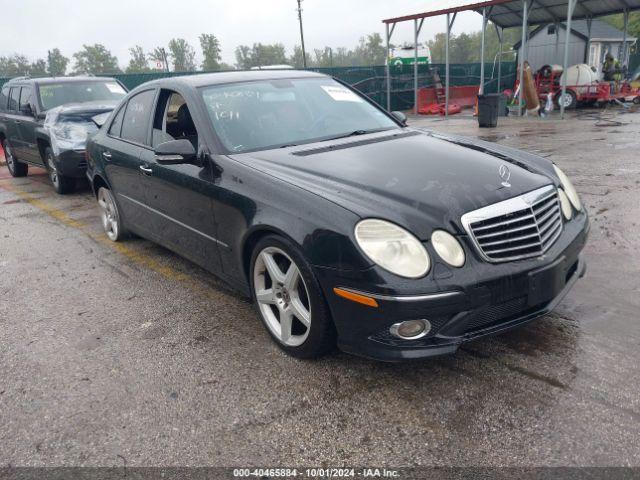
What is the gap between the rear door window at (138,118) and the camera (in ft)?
14.3

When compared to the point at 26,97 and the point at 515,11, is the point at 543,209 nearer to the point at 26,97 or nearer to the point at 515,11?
the point at 26,97

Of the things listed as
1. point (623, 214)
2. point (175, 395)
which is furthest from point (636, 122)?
point (175, 395)

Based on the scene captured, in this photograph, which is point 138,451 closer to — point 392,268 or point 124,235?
point 392,268

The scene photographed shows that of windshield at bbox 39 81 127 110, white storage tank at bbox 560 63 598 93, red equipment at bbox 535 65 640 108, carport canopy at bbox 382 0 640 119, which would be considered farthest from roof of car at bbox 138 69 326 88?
white storage tank at bbox 560 63 598 93

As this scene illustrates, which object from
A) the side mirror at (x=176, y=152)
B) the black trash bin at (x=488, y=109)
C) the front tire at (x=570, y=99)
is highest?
the side mirror at (x=176, y=152)

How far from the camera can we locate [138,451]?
7.81 feet

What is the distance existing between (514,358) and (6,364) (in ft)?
9.82

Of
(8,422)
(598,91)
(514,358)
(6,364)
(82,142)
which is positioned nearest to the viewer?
(8,422)

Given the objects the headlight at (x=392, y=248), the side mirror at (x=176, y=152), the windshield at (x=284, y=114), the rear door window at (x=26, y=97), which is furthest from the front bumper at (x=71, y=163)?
the headlight at (x=392, y=248)

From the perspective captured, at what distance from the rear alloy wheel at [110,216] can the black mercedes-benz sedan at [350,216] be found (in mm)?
1123

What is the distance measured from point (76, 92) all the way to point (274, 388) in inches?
321

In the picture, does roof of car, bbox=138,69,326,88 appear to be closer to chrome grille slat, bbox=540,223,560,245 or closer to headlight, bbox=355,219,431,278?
headlight, bbox=355,219,431,278

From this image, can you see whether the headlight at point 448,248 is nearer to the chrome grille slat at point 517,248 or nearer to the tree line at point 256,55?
the chrome grille slat at point 517,248

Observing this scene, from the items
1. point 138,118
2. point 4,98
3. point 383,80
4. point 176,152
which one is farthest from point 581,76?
point 176,152
